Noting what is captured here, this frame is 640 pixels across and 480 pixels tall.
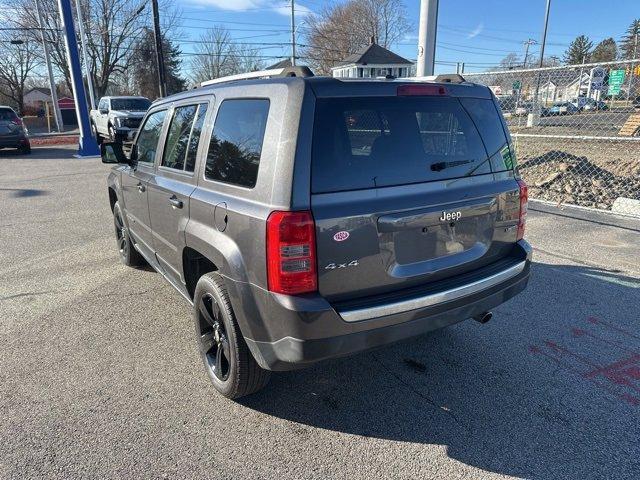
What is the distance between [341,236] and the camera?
228cm

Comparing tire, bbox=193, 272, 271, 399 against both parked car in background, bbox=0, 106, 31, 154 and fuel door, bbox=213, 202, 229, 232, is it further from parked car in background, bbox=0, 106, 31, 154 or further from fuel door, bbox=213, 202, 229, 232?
parked car in background, bbox=0, 106, 31, 154

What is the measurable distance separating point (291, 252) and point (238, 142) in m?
0.85

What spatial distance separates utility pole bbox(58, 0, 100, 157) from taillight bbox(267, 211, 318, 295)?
17.5m

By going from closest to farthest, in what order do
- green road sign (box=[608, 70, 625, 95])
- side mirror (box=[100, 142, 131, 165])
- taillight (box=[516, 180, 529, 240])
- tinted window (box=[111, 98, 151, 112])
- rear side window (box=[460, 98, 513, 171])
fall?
1. rear side window (box=[460, 98, 513, 171])
2. taillight (box=[516, 180, 529, 240])
3. side mirror (box=[100, 142, 131, 165])
4. green road sign (box=[608, 70, 625, 95])
5. tinted window (box=[111, 98, 151, 112])

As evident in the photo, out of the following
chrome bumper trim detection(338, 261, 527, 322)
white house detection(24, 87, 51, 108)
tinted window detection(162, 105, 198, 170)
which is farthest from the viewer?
white house detection(24, 87, 51, 108)

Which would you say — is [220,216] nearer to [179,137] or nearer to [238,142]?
[238,142]

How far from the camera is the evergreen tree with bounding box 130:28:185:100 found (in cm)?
5072

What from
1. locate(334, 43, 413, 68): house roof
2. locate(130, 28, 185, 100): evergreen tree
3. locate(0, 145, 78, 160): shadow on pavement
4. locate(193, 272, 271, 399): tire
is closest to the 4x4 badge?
locate(193, 272, 271, 399): tire

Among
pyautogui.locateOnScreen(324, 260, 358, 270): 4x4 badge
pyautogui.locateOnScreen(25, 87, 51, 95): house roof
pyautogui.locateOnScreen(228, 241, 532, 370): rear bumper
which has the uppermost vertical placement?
pyautogui.locateOnScreen(25, 87, 51, 95): house roof

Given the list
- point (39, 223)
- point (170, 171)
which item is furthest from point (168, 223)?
point (39, 223)

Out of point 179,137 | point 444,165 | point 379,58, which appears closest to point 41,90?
point 379,58

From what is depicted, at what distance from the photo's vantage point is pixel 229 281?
257 cm

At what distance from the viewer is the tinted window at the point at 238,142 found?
249 centimetres

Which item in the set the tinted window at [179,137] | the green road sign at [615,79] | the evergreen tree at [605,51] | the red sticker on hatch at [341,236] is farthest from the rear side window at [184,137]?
the evergreen tree at [605,51]
